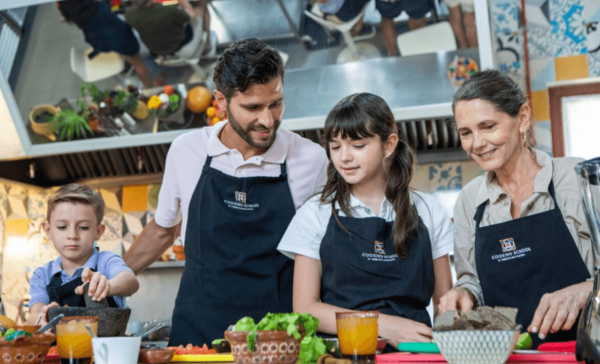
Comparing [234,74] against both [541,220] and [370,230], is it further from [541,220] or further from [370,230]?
[541,220]

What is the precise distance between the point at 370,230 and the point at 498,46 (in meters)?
2.41

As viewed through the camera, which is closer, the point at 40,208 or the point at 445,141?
the point at 445,141

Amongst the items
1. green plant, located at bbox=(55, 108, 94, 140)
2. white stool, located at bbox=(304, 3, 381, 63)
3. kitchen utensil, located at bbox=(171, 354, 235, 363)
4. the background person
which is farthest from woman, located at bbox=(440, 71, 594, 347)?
green plant, located at bbox=(55, 108, 94, 140)

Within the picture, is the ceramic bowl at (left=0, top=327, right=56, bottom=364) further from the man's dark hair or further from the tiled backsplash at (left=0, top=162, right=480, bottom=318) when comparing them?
the tiled backsplash at (left=0, top=162, right=480, bottom=318)

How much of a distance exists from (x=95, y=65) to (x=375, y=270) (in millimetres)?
2586

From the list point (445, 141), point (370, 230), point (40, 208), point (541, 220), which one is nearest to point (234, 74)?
point (370, 230)

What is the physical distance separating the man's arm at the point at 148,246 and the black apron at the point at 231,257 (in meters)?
0.17

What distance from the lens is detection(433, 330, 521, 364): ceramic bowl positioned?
1.06 m

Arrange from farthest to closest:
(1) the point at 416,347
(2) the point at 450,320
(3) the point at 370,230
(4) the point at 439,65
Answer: (4) the point at 439,65 → (3) the point at 370,230 → (1) the point at 416,347 → (2) the point at 450,320

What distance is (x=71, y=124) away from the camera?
3.84 meters

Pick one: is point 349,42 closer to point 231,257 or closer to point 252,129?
point 252,129

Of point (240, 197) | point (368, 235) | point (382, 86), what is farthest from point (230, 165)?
point (382, 86)

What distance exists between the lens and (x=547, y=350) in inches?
52.5

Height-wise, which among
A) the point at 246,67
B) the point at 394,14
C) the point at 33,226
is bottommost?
the point at 33,226
